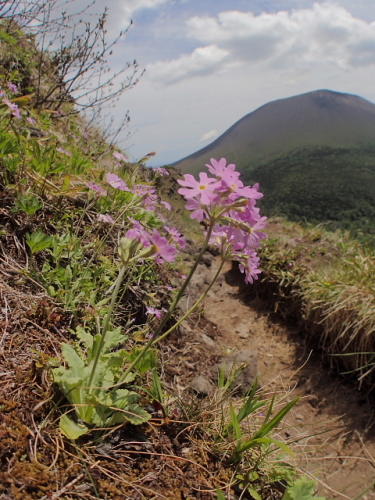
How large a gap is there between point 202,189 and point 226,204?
0.11m

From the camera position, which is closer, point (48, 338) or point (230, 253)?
point (230, 253)

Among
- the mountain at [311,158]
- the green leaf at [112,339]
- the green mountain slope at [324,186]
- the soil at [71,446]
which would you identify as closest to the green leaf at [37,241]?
the soil at [71,446]

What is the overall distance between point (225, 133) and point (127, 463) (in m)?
195

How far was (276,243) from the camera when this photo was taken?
6.19 meters

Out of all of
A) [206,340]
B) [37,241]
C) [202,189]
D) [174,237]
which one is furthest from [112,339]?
[206,340]

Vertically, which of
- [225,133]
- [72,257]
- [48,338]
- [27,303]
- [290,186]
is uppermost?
[225,133]

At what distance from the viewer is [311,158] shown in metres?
99.4

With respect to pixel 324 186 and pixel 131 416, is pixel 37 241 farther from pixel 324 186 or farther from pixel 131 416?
pixel 324 186

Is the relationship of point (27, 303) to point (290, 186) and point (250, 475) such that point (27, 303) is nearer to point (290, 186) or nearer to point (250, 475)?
point (250, 475)

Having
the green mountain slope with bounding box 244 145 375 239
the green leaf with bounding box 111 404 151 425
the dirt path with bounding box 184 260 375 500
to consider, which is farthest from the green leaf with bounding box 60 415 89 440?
the green mountain slope with bounding box 244 145 375 239

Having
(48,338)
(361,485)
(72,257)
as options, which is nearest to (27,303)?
(48,338)

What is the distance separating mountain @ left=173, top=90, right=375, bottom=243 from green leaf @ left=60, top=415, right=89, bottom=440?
284 inches

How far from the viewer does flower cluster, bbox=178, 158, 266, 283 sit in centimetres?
124

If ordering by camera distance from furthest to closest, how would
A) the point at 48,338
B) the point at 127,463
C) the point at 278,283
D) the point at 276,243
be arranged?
the point at 276,243
the point at 278,283
the point at 48,338
the point at 127,463
